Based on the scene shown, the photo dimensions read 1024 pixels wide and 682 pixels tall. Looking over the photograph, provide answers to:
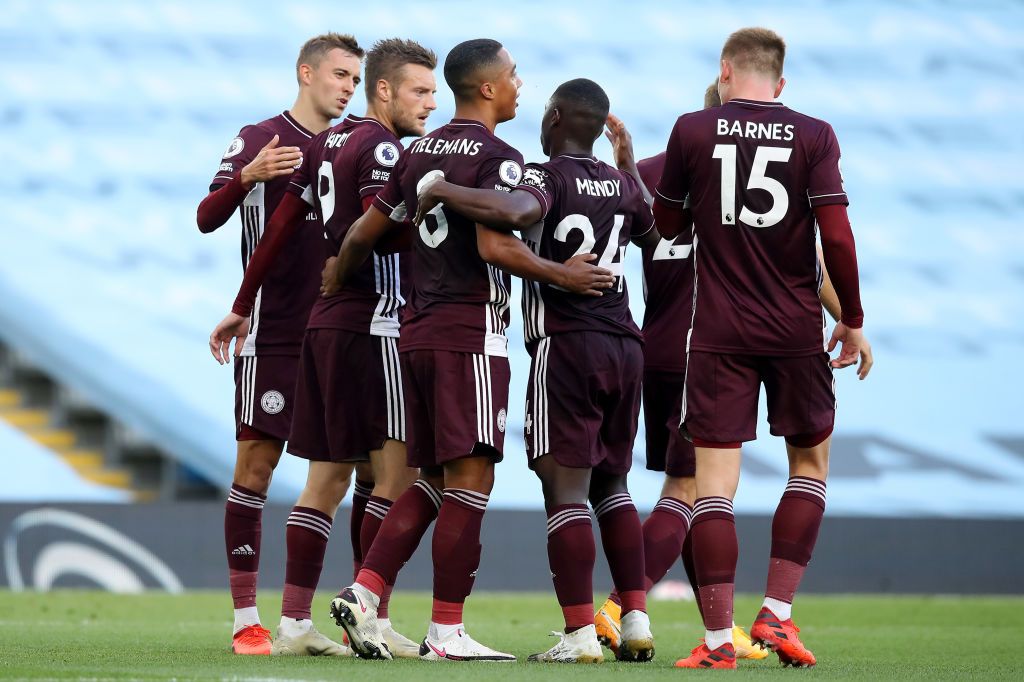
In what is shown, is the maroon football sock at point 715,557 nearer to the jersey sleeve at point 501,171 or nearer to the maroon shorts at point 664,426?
the maroon shorts at point 664,426

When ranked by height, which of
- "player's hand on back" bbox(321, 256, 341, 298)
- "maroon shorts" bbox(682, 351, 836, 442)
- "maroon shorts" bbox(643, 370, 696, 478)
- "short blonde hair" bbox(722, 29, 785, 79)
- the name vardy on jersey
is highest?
"short blonde hair" bbox(722, 29, 785, 79)

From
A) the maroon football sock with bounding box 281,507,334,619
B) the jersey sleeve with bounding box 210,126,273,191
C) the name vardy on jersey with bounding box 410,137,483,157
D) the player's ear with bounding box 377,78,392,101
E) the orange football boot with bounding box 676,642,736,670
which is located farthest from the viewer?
the jersey sleeve with bounding box 210,126,273,191

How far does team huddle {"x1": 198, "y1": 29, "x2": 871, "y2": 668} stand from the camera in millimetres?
5148

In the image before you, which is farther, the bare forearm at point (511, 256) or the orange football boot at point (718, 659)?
the bare forearm at point (511, 256)

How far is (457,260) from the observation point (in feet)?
17.4

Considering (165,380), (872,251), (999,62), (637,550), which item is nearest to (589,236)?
(637,550)

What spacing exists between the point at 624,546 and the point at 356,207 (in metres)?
1.69

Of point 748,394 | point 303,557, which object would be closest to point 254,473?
point 303,557

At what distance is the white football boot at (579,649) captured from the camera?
17.0 feet

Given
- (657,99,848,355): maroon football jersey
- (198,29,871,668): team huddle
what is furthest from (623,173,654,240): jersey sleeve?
(657,99,848,355): maroon football jersey

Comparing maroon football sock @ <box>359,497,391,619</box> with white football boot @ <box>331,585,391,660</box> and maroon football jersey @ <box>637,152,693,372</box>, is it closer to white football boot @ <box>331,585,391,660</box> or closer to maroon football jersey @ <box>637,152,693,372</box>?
white football boot @ <box>331,585,391,660</box>

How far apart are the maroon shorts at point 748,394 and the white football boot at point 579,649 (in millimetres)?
810

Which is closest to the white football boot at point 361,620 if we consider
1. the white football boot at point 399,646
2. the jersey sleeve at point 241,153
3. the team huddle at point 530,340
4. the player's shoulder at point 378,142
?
the team huddle at point 530,340

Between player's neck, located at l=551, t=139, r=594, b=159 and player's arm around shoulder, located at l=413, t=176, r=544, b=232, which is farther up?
player's neck, located at l=551, t=139, r=594, b=159
